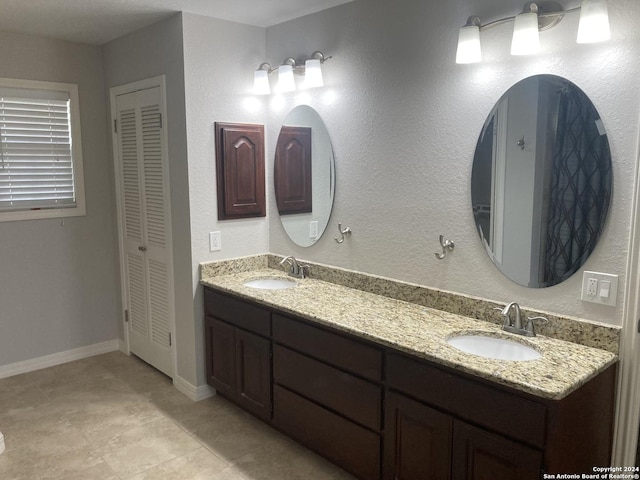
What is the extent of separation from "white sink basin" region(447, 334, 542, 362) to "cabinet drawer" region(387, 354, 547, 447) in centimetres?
24

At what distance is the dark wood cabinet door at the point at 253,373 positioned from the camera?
2.95 meters

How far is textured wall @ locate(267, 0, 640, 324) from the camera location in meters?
2.03

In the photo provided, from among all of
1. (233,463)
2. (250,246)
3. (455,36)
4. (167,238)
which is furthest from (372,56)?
(233,463)

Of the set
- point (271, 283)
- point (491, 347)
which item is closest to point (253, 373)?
point (271, 283)

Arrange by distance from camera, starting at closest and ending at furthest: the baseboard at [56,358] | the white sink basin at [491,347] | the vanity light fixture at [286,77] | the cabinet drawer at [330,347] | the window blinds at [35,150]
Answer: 1. the white sink basin at [491,347]
2. the cabinet drawer at [330,347]
3. the vanity light fixture at [286,77]
4. the window blinds at [35,150]
5. the baseboard at [56,358]

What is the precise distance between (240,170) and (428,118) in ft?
4.42

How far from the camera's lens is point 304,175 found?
11.0ft

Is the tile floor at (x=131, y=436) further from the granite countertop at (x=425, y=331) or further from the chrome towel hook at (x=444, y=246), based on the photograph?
the chrome towel hook at (x=444, y=246)

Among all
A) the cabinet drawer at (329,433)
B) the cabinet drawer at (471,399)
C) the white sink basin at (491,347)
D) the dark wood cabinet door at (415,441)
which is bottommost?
the cabinet drawer at (329,433)

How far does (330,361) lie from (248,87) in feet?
6.21

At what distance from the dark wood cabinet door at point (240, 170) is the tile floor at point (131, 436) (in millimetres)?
1263

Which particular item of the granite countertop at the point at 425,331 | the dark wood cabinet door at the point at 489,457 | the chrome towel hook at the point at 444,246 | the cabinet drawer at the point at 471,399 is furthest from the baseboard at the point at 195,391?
the dark wood cabinet door at the point at 489,457

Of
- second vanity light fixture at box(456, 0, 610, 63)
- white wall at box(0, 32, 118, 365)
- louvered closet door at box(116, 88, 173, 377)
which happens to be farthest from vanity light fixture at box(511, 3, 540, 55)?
white wall at box(0, 32, 118, 365)

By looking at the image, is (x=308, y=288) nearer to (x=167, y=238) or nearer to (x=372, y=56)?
(x=167, y=238)
